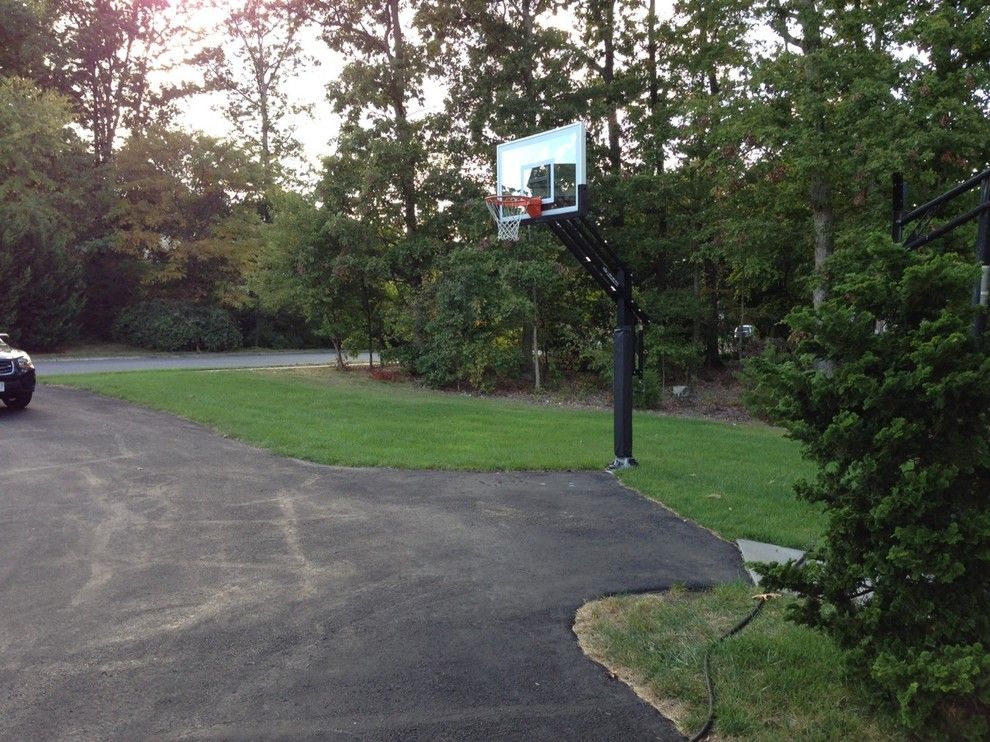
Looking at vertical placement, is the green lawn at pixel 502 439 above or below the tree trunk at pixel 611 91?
below

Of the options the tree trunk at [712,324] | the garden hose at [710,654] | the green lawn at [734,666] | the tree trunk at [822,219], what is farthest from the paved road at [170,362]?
the garden hose at [710,654]

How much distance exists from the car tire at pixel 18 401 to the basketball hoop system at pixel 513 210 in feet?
26.7

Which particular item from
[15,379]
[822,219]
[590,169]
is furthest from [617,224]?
[15,379]

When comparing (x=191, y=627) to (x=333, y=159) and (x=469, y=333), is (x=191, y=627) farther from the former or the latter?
(x=333, y=159)

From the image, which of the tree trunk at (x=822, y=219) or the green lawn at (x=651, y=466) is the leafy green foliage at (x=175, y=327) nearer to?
the green lawn at (x=651, y=466)

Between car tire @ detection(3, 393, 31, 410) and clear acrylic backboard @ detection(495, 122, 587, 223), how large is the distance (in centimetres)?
840

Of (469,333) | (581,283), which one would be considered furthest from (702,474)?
(581,283)

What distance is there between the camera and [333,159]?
22031 mm

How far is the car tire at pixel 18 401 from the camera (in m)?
12.8

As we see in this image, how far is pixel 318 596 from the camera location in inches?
194

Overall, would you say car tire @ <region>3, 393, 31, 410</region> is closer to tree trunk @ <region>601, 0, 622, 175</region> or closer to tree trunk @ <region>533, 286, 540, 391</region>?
tree trunk @ <region>533, 286, 540, 391</region>

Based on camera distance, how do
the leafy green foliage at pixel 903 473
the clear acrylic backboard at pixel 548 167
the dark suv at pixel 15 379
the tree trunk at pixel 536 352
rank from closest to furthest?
the leafy green foliage at pixel 903 473
the clear acrylic backboard at pixel 548 167
the dark suv at pixel 15 379
the tree trunk at pixel 536 352

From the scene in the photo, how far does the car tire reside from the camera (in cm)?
1278

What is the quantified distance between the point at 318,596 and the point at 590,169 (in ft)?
60.3
